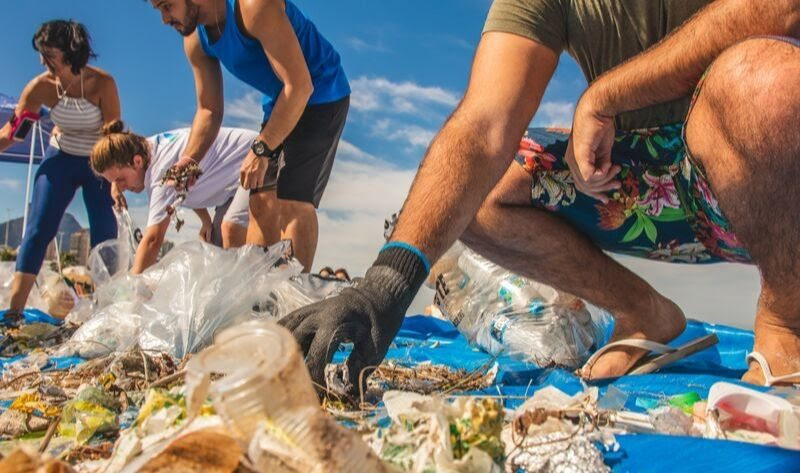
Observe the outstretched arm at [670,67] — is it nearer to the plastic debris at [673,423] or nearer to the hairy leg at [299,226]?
the plastic debris at [673,423]

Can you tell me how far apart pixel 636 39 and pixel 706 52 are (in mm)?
307

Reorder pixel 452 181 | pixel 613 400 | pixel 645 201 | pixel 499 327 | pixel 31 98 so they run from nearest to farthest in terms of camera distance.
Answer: pixel 613 400 → pixel 452 181 → pixel 645 201 → pixel 499 327 → pixel 31 98

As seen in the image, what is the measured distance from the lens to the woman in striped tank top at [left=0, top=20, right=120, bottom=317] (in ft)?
11.6

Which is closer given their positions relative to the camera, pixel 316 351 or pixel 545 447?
pixel 545 447

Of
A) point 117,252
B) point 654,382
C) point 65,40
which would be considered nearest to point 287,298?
point 654,382

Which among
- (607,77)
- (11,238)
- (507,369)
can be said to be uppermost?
(607,77)

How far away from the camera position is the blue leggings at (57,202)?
3.53 metres

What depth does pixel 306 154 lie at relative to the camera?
9.32 ft

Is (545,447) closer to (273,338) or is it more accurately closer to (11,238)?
(273,338)

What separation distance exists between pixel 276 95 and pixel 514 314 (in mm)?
1386

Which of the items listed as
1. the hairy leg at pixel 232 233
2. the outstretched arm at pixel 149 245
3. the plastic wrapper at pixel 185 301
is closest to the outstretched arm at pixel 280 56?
the plastic wrapper at pixel 185 301

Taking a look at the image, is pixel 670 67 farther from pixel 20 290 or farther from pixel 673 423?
pixel 20 290

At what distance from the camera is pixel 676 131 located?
156cm

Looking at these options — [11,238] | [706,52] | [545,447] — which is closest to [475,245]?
[706,52]
